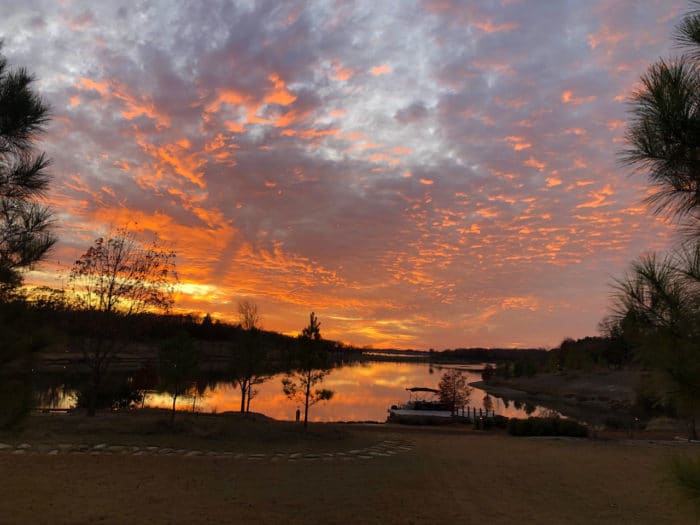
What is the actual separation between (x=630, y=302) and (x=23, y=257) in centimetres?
805

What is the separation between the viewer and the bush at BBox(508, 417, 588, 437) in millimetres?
19962

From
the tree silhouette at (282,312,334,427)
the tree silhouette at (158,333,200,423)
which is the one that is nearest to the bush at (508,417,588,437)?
the tree silhouette at (282,312,334,427)

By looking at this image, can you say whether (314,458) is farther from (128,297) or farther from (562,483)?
(128,297)

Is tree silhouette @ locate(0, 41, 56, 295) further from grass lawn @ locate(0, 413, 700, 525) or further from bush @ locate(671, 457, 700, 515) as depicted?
bush @ locate(671, 457, 700, 515)

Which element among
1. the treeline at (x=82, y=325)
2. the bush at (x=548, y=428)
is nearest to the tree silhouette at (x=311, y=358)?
the treeline at (x=82, y=325)

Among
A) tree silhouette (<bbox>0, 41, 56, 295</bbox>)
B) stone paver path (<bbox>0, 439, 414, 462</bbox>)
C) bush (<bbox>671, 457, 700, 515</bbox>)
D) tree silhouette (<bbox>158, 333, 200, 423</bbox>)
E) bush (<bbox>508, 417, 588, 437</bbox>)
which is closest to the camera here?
bush (<bbox>671, 457, 700, 515</bbox>)

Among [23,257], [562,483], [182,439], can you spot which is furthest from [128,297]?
[562,483]

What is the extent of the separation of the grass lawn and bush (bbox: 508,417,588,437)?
12.6 feet

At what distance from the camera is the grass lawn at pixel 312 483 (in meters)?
7.87

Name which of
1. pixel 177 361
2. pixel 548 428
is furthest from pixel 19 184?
pixel 548 428

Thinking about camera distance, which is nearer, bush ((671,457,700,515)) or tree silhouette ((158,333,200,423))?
bush ((671,457,700,515))

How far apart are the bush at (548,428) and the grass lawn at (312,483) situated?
384cm

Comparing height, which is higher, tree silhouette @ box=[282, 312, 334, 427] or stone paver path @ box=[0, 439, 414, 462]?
tree silhouette @ box=[282, 312, 334, 427]

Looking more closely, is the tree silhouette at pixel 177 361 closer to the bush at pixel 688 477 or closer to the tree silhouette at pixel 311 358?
the tree silhouette at pixel 311 358
